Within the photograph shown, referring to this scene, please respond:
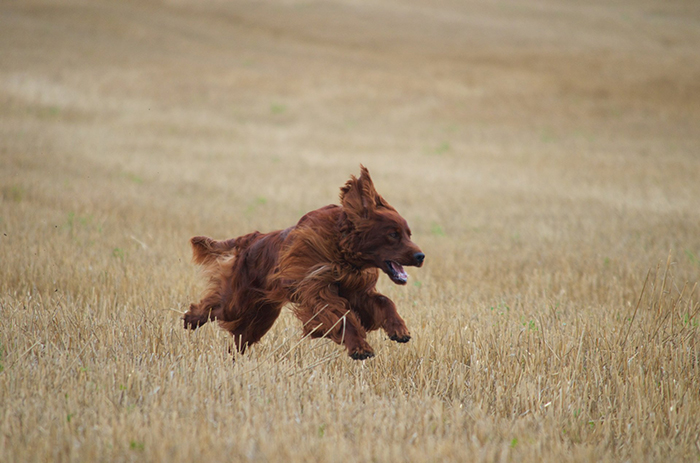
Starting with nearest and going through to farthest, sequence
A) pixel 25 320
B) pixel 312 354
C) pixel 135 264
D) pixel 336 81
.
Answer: pixel 312 354 → pixel 25 320 → pixel 135 264 → pixel 336 81

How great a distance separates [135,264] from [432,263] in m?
3.57

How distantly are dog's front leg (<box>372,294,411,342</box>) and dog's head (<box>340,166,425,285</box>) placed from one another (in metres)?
0.20

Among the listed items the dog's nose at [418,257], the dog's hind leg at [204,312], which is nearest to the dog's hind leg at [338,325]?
the dog's nose at [418,257]

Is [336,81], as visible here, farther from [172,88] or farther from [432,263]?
[432,263]

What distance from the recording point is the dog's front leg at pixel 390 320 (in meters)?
3.44

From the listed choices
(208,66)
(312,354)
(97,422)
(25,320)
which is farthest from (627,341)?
(208,66)

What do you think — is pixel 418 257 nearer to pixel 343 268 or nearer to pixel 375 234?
pixel 375 234

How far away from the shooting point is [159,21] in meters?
35.8

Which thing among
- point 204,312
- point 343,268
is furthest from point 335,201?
point 343,268

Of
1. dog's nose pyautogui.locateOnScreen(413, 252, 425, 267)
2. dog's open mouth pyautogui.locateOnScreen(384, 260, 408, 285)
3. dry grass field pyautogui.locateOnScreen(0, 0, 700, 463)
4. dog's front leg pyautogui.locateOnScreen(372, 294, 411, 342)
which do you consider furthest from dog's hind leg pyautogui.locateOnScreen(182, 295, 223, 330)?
dog's nose pyautogui.locateOnScreen(413, 252, 425, 267)

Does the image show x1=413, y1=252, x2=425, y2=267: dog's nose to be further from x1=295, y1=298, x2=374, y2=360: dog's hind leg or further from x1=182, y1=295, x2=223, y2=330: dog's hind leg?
x1=182, y1=295, x2=223, y2=330: dog's hind leg

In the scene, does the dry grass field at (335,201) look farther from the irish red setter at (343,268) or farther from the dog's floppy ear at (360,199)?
the dog's floppy ear at (360,199)

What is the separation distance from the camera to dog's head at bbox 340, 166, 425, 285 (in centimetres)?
349

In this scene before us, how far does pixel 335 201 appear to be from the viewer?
12.3 meters
